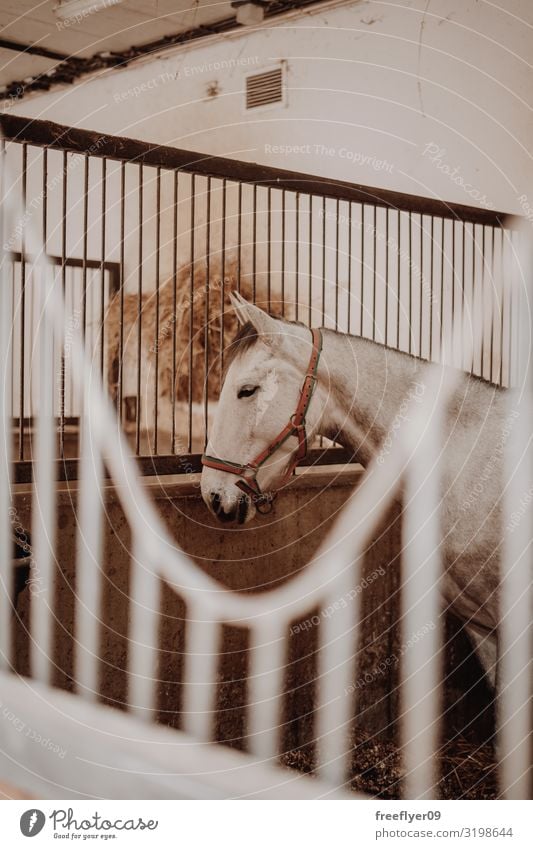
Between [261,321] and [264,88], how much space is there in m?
1.86

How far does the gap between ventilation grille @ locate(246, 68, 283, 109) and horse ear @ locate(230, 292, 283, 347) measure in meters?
1.77

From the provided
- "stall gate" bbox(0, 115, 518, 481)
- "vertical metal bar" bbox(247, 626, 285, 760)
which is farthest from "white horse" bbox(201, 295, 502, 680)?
"vertical metal bar" bbox(247, 626, 285, 760)

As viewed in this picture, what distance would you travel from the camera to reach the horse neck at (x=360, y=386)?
143 cm

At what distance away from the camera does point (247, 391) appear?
1382 millimetres

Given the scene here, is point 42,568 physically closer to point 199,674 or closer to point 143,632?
point 143,632

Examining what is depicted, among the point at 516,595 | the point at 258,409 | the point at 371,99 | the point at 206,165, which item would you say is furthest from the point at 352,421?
the point at 371,99

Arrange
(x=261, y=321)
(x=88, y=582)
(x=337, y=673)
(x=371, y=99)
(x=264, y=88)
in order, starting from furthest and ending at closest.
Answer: (x=264, y=88) < (x=371, y=99) < (x=337, y=673) < (x=88, y=582) < (x=261, y=321)

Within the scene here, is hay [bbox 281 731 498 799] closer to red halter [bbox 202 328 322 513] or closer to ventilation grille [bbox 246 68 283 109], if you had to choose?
red halter [bbox 202 328 322 513]

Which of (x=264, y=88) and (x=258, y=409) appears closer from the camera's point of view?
(x=258, y=409)

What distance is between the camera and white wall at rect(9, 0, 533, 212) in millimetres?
2277
